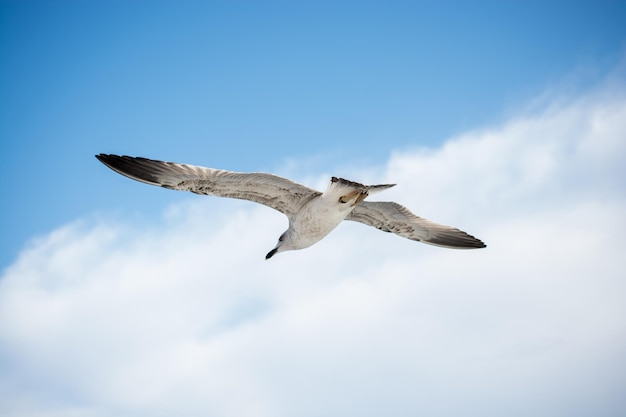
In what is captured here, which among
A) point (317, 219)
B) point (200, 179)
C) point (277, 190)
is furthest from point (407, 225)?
point (200, 179)

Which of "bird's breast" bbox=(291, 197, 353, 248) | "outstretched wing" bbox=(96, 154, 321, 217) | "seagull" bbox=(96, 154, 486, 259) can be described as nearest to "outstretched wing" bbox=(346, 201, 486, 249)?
"seagull" bbox=(96, 154, 486, 259)

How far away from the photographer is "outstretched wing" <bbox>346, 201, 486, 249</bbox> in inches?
558

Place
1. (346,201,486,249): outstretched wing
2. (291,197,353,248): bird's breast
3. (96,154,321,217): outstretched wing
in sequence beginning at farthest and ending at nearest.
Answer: (346,201,486,249): outstretched wing → (291,197,353,248): bird's breast → (96,154,321,217): outstretched wing

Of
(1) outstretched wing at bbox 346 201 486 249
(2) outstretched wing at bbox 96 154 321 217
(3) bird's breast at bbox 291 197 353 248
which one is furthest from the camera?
(1) outstretched wing at bbox 346 201 486 249

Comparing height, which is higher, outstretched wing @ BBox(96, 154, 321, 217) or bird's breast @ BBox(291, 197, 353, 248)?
outstretched wing @ BBox(96, 154, 321, 217)

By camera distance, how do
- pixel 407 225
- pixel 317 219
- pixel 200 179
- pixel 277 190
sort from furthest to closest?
pixel 407 225
pixel 317 219
pixel 277 190
pixel 200 179

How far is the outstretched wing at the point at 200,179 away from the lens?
37.9ft

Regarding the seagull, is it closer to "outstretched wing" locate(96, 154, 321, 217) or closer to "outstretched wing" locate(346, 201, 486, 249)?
"outstretched wing" locate(96, 154, 321, 217)

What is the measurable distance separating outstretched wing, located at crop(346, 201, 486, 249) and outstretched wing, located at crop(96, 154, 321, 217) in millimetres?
2551

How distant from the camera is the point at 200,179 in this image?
11656 mm

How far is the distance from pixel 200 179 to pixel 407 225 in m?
5.89

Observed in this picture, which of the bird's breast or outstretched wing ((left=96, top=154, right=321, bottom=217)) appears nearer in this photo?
outstretched wing ((left=96, top=154, right=321, bottom=217))

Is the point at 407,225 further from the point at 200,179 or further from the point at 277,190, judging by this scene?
the point at 200,179

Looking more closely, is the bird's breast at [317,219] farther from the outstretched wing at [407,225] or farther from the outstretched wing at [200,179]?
the outstretched wing at [407,225]
